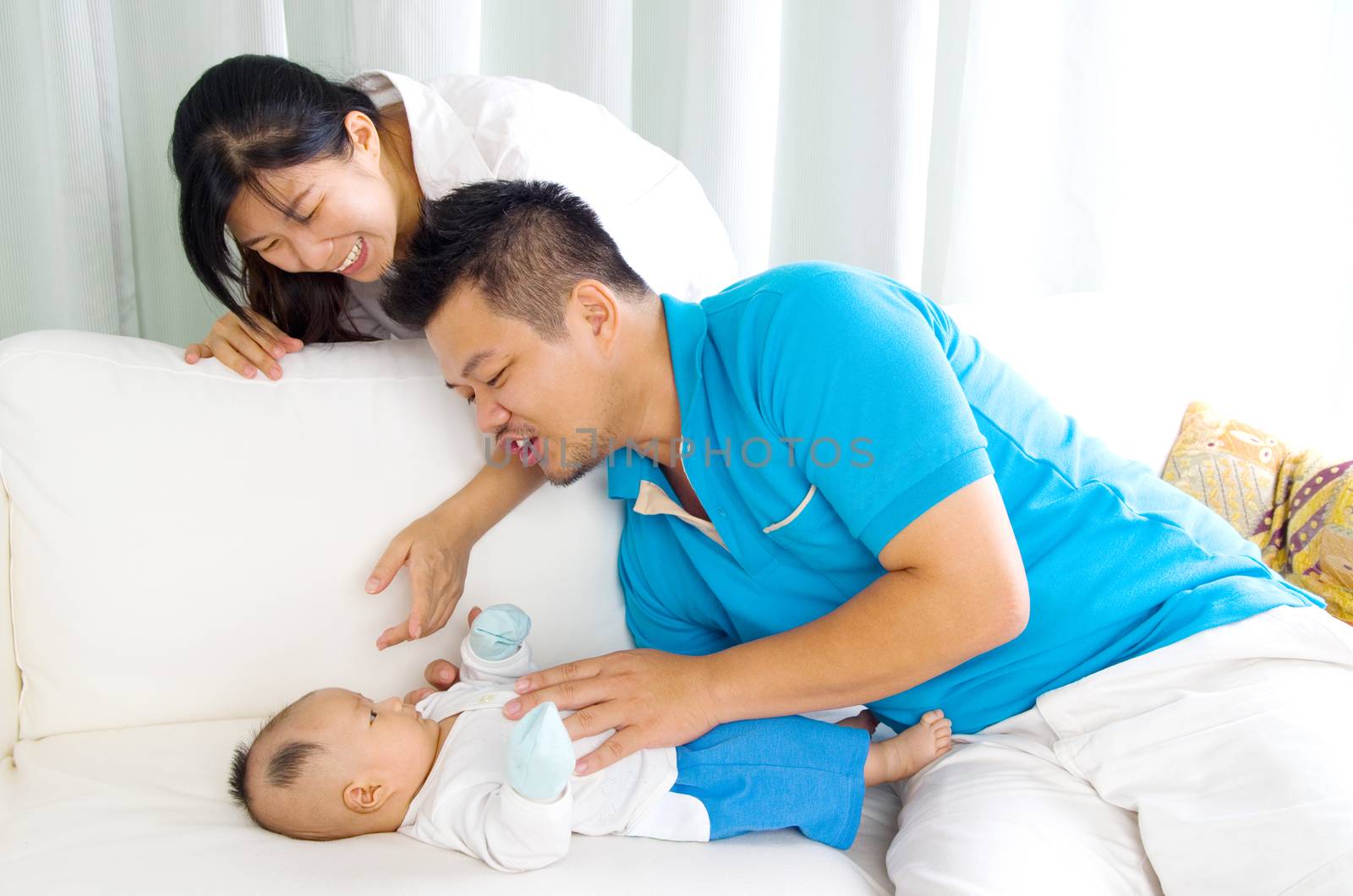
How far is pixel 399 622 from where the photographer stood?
1377 mm

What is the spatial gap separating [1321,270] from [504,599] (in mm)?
1955

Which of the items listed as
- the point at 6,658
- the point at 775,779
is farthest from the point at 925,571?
the point at 6,658

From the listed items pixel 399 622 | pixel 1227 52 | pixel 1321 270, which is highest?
pixel 1227 52

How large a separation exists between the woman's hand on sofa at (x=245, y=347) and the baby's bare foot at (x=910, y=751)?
901mm

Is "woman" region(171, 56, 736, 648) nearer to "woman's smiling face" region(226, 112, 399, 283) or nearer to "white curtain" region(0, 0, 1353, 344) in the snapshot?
"woman's smiling face" region(226, 112, 399, 283)

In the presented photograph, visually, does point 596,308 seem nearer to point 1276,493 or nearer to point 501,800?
point 501,800

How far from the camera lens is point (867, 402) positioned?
1.07 m

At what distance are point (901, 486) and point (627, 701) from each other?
402mm

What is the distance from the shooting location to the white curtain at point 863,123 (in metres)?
1.63

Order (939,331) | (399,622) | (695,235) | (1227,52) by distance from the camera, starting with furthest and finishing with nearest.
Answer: (1227,52)
(695,235)
(399,622)
(939,331)

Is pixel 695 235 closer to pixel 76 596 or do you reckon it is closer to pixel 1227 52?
pixel 76 596

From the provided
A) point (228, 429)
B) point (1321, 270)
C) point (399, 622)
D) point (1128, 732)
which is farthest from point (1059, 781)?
point (1321, 270)

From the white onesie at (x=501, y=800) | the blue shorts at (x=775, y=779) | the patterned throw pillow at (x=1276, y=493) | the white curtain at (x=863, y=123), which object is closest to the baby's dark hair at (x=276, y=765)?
the white onesie at (x=501, y=800)

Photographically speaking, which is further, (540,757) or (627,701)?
(627,701)
